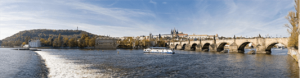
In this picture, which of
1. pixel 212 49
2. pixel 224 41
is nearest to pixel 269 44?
pixel 224 41

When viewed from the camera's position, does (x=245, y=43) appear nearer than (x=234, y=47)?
Yes

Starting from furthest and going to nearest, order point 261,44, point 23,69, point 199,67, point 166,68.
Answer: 1. point 261,44
2. point 199,67
3. point 166,68
4. point 23,69

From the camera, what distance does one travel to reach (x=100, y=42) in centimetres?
19100

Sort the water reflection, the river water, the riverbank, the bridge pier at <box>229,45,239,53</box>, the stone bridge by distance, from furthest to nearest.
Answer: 1. the bridge pier at <box>229,45,239,53</box>
2. the stone bridge
3. the water reflection
4. the river water
5. the riverbank

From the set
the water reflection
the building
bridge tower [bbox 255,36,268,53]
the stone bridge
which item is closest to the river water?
the water reflection

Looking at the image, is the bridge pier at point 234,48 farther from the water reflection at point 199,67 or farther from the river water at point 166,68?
the river water at point 166,68

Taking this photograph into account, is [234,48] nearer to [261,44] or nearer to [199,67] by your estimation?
[261,44]

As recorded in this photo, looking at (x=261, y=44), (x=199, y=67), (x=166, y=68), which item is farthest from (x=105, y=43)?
(x=199, y=67)

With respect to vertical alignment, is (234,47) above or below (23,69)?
above

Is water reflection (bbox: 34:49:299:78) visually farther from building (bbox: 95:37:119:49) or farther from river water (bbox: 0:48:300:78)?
building (bbox: 95:37:119:49)

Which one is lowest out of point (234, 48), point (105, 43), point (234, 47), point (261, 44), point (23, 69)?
point (23, 69)

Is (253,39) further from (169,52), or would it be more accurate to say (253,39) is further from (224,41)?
(169,52)

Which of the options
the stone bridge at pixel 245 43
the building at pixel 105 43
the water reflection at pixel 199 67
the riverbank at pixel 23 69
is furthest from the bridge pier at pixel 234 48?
the building at pixel 105 43

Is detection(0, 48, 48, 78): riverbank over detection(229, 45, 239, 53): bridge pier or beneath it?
beneath
